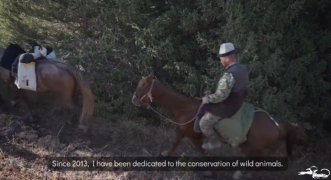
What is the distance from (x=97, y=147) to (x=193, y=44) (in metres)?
2.92

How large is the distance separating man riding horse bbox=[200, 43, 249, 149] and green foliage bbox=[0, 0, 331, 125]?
5.39 feet

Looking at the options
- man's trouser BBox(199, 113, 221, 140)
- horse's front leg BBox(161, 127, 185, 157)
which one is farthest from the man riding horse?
horse's front leg BBox(161, 127, 185, 157)

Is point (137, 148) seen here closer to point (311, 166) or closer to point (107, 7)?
point (107, 7)

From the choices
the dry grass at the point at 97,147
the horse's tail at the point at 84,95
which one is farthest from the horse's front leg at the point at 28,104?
the horse's tail at the point at 84,95

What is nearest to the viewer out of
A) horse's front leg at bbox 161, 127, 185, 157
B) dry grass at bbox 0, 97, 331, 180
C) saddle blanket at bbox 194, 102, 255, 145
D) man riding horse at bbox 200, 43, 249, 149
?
man riding horse at bbox 200, 43, 249, 149

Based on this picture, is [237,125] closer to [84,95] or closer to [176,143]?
[176,143]

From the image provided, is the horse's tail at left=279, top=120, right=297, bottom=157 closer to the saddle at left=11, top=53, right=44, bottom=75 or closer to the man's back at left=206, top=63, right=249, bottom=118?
the man's back at left=206, top=63, right=249, bottom=118

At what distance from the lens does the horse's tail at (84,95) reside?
6.50 m

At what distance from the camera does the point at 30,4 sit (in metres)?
7.82

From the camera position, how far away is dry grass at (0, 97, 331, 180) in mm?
5305

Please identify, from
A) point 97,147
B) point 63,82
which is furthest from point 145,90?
point 63,82

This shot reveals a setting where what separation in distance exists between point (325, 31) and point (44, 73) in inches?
226

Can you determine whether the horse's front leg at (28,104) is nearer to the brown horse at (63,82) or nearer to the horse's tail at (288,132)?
the brown horse at (63,82)

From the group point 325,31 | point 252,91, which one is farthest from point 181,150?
point 325,31
